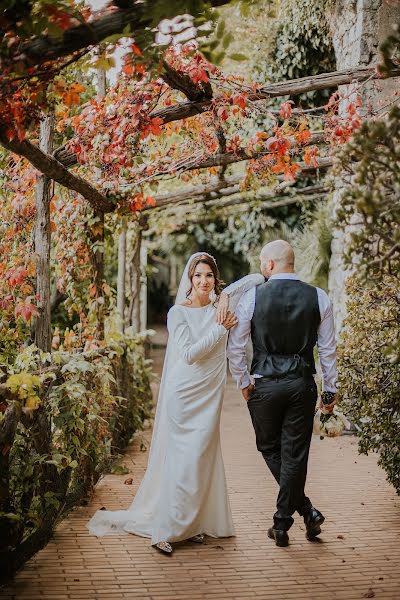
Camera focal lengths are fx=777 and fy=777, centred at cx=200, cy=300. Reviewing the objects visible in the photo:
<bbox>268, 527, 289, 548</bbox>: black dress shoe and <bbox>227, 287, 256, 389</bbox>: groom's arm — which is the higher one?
<bbox>227, 287, 256, 389</bbox>: groom's arm

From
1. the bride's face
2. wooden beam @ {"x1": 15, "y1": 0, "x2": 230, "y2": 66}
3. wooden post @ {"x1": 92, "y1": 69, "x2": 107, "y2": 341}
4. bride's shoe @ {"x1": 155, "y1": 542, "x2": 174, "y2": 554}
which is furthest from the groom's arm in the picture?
wooden post @ {"x1": 92, "y1": 69, "x2": 107, "y2": 341}

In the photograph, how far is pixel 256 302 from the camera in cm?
493

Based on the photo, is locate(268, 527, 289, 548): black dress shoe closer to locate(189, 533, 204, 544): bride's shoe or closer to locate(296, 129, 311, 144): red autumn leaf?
locate(189, 533, 204, 544): bride's shoe

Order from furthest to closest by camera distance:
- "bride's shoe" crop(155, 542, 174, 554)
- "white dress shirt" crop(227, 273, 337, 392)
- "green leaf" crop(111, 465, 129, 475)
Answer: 1. "green leaf" crop(111, 465, 129, 475)
2. "white dress shirt" crop(227, 273, 337, 392)
3. "bride's shoe" crop(155, 542, 174, 554)

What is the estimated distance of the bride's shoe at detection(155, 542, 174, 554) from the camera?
473 cm

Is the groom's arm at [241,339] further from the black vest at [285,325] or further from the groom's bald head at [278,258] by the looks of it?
the groom's bald head at [278,258]

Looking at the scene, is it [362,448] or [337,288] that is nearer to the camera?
[362,448]

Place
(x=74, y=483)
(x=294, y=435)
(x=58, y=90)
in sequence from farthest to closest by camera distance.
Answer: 1. (x=74, y=483)
2. (x=294, y=435)
3. (x=58, y=90)

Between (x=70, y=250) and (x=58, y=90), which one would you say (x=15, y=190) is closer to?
(x=70, y=250)

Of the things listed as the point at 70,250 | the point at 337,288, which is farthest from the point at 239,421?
the point at 70,250

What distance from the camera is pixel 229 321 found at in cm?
497

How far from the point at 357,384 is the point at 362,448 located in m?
0.48

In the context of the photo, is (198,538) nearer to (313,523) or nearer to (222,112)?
(313,523)

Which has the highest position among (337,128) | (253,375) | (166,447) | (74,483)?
(337,128)
